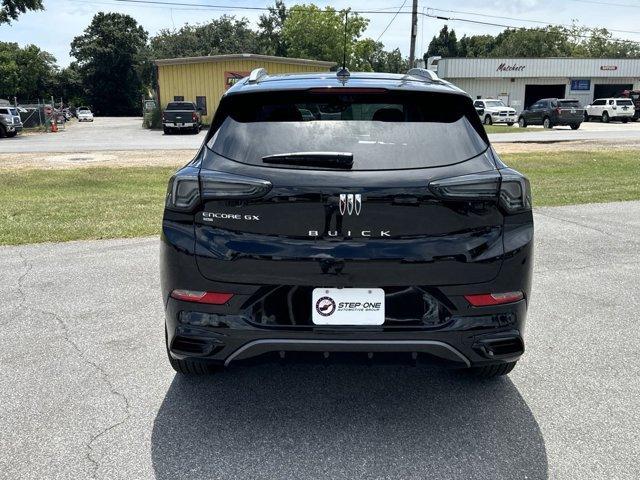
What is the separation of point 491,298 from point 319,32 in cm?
7015

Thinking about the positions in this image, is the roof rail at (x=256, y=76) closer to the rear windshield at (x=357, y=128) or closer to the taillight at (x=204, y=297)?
the rear windshield at (x=357, y=128)

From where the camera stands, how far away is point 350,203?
8.65 ft

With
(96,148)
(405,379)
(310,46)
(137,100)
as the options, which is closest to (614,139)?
(96,148)

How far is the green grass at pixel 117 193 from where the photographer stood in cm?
774

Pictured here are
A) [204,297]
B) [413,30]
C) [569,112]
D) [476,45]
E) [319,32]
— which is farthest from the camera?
[476,45]

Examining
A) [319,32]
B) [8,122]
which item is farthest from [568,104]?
[319,32]

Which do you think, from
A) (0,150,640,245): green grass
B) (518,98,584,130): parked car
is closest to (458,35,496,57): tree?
(518,98,584,130): parked car

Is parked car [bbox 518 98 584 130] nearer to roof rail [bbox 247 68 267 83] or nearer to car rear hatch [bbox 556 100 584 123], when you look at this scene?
car rear hatch [bbox 556 100 584 123]

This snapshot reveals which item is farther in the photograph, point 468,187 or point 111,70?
point 111,70

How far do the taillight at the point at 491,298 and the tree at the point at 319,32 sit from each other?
6760 cm

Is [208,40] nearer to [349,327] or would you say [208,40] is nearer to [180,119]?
[180,119]

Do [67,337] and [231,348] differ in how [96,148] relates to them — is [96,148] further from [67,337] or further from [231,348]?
[231,348]

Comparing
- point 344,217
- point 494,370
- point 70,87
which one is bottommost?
point 494,370

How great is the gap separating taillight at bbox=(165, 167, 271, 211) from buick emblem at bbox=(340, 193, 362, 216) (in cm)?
35
